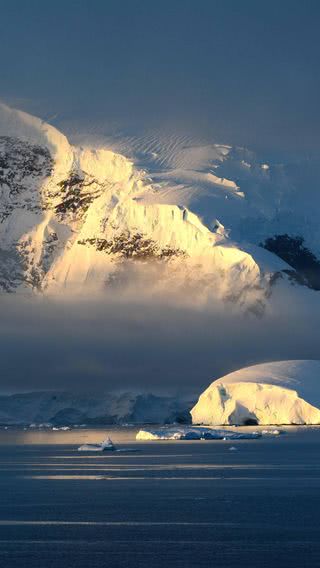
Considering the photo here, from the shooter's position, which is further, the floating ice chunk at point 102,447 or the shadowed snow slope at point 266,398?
the shadowed snow slope at point 266,398

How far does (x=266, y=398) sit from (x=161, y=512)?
86.3 metres

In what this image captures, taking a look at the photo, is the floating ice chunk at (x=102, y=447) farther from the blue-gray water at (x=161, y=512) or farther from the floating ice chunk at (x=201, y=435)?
the floating ice chunk at (x=201, y=435)

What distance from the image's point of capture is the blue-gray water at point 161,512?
4706 cm

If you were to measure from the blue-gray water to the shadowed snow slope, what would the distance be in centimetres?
4190

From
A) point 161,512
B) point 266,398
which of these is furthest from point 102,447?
point 161,512

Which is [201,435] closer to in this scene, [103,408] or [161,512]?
[103,408]

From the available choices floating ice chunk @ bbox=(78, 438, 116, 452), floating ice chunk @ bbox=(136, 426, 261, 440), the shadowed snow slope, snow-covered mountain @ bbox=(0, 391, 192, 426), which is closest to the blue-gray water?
floating ice chunk @ bbox=(78, 438, 116, 452)

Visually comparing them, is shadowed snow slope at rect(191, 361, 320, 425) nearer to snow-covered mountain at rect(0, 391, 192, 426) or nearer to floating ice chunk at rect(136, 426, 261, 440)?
floating ice chunk at rect(136, 426, 261, 440)

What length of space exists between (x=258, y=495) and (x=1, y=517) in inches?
574

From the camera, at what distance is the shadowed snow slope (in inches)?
5659

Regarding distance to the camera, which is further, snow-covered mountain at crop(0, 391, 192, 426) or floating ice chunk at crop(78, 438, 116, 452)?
snow-covered mountain at crop(0, 391, 192, 426)

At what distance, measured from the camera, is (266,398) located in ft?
476

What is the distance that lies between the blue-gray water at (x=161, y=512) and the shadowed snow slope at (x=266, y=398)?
137 ft

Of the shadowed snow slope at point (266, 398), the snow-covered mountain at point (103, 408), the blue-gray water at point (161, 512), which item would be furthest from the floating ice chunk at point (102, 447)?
the snow-covered mountain at point (103, 408)
